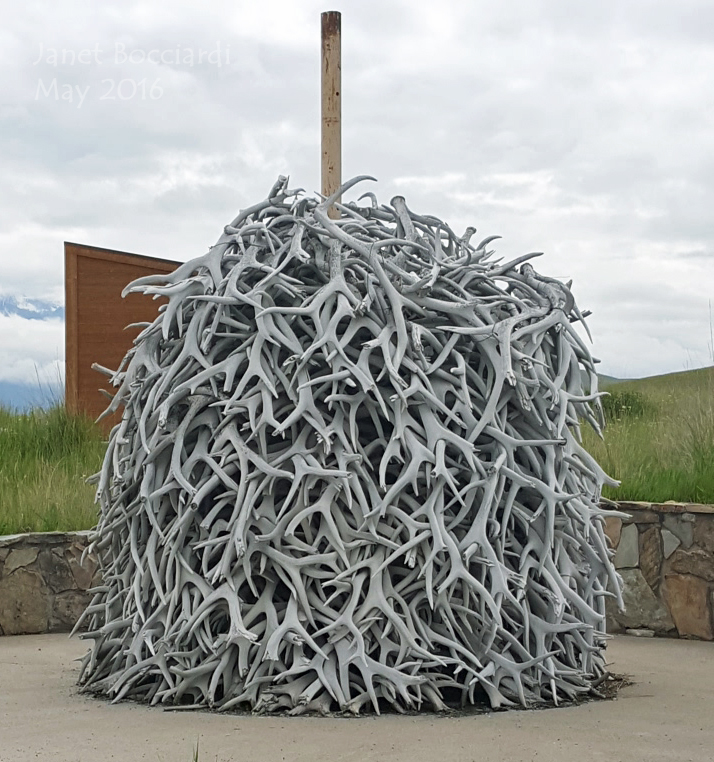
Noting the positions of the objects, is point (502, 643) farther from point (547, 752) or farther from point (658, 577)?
point (658, 577)

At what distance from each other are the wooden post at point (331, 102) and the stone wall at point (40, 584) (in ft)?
10.2

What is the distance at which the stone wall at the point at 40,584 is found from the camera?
24.5ft

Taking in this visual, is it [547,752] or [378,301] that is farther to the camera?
[378,301]

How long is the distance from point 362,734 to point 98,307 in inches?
349

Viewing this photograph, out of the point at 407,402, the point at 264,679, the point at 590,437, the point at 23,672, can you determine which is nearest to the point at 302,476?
the point at 407,402

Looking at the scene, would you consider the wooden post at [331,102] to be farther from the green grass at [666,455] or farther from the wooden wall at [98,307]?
the wooden wall at [98,307]

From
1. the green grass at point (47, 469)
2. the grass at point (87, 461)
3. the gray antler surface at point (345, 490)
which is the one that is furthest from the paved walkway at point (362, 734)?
the green grass at point (47, 469)

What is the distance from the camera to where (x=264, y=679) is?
3.99 metres

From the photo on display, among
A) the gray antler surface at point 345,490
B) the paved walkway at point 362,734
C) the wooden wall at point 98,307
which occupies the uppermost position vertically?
the wooden wall at point 98,307

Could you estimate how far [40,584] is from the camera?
24.7 feet

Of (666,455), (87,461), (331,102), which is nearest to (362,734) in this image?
(331,102)

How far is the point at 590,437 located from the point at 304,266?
5667 millimetres

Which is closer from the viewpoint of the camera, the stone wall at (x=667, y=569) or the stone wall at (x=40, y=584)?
the stone wall at (x=667, y=569)

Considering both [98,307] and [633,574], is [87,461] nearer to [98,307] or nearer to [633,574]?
[98,307]
